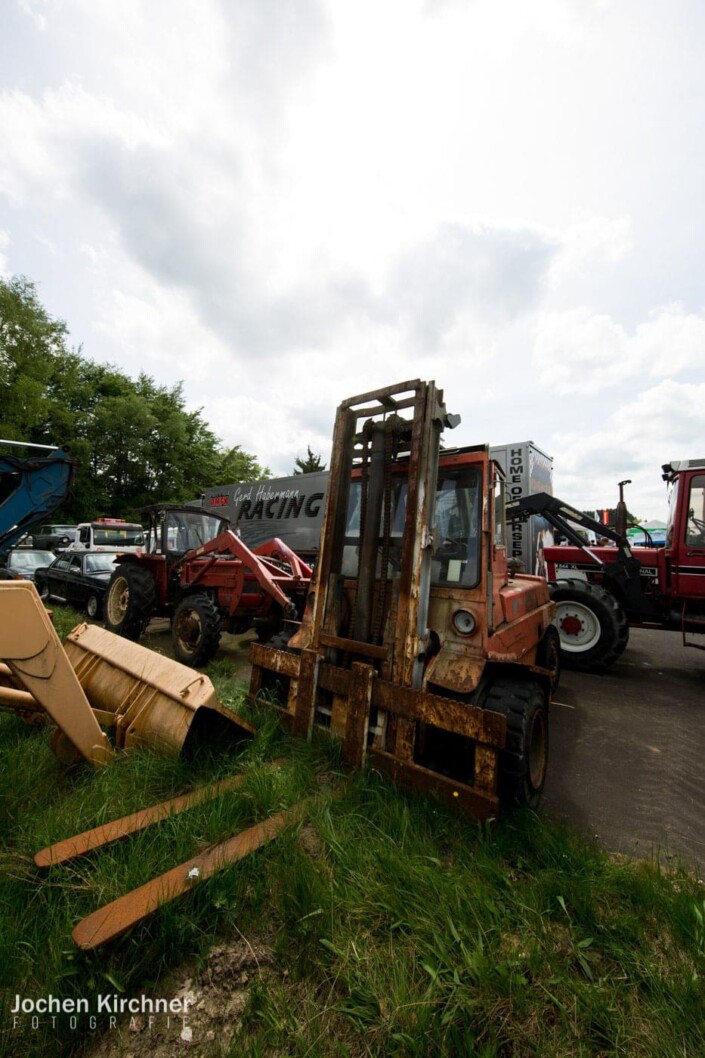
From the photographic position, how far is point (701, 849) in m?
2.66

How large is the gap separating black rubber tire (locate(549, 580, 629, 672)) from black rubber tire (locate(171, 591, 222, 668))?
4.97 metres

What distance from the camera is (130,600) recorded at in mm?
6711

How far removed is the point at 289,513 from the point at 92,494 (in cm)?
1720

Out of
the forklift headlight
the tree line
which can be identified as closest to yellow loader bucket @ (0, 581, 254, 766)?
the forklift headlight

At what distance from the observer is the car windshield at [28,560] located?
12375 mm

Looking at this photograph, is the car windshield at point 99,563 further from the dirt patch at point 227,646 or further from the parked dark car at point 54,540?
the parked dark car at point 54,540

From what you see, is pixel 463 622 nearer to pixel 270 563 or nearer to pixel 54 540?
pixel 270 563

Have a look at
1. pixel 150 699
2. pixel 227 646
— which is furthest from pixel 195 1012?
Result: pixel 227 646

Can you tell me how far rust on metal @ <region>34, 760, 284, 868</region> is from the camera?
196 cm

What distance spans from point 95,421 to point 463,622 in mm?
30484

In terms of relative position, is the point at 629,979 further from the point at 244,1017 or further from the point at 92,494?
the point at 92,494

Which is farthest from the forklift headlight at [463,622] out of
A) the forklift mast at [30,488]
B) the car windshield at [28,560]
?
the car windshield at [28,560]

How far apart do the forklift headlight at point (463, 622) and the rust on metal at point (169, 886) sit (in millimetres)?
1430

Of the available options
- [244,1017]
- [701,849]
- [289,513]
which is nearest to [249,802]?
[244,1017]
